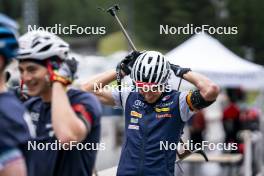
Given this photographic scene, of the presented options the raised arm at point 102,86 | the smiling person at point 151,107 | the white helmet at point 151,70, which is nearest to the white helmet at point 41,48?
the smiling person at point 151,107

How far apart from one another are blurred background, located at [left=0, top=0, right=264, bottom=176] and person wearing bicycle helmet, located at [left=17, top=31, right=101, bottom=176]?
2.26ft

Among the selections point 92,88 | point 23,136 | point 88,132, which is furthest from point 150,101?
point 23,136

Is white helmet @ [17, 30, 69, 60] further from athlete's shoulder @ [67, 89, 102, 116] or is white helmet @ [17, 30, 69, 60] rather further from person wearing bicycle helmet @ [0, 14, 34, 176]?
person wearing bicycle helmet @ [0, 14, 34, 176]

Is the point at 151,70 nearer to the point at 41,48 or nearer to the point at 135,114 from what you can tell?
the point at 135,114

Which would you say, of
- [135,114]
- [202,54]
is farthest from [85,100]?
[202,54]

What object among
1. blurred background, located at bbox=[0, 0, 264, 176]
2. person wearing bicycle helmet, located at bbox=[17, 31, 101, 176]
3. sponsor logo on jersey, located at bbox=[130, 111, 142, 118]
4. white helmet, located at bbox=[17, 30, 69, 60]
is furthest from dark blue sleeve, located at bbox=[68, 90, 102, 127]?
sponsor logo on jersey, located at bbox=[130, 111, 142, 118]

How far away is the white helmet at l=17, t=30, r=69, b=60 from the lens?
14.6 feet

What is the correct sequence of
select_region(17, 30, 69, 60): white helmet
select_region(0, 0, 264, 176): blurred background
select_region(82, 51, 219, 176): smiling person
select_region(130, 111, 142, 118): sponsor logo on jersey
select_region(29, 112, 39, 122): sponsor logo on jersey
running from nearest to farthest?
select_region(17, 30, 69, 60): white helmet, select_region(29, 112, 39, 122): sponsor logo on jersey, select_region(82, 51, 219, 176): smiling person, select_region(130, 111, 142, 118): sponsor logo on jersey, select_region(0, 0, 264, 176): blurred background

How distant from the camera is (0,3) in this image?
155ft

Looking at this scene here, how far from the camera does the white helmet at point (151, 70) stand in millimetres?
6492

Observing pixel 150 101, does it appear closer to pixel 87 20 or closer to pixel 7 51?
pixel 7 51

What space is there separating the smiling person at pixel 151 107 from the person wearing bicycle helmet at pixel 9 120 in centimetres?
241

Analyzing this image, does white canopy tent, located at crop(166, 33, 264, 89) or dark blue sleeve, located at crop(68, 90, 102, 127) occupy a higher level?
white canopy tent, located at crop(166, 33, 264, 89)

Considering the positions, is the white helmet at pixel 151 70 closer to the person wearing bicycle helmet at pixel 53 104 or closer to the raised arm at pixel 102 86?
the raised arm at pixel 102 86
